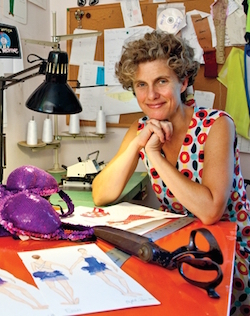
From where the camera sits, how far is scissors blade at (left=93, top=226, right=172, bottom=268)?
2.84 feet

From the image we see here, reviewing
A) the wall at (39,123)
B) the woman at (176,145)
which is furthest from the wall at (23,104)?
the woman at (176,145)

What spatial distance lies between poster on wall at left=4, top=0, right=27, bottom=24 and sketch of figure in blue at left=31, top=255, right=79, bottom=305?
1.62 m

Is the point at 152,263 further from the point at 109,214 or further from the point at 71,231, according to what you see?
the point at 109,214

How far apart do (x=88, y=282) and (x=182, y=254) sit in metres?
0.21

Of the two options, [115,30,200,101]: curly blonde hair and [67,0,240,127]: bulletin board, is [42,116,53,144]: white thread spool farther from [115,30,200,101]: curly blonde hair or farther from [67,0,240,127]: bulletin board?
[115,30,200,101]: curly blonde hair

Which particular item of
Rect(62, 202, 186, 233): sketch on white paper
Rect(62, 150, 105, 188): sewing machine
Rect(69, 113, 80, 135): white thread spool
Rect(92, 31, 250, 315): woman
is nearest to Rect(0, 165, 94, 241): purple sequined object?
Rect(62, 202, 186, 233): sketch on white paper

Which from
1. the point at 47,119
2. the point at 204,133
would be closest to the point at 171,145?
the point at 204,133

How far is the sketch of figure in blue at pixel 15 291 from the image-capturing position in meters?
0.69

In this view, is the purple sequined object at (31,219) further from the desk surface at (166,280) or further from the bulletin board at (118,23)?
the bulletin board at (118,23)

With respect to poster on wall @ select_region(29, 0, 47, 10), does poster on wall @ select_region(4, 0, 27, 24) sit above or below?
below

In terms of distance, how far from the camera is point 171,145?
62.4 inches

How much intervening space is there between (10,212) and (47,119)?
148cm

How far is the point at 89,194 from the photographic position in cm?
182

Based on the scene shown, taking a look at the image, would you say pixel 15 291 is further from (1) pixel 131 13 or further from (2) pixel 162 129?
(1) pixel 131 13
